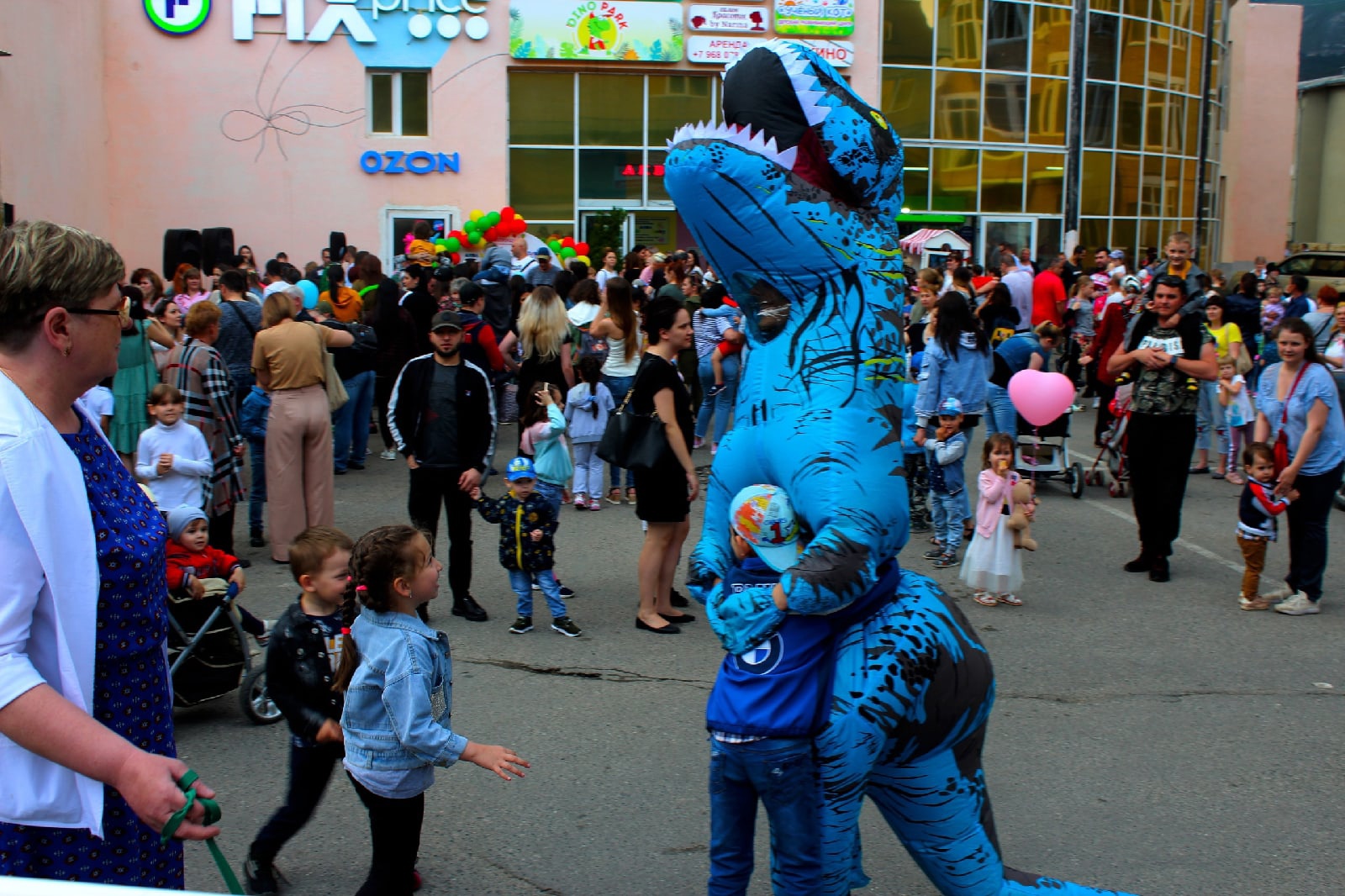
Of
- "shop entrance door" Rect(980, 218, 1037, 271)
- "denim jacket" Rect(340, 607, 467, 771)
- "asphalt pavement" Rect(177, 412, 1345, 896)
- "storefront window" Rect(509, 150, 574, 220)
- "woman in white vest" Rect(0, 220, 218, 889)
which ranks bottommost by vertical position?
"asphalt pavement" Rect(177, 412, 1345, 896)

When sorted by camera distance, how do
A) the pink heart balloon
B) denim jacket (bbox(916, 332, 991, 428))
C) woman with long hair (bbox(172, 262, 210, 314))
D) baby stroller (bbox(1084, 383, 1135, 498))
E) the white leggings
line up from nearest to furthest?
denim jacket (bbox(916, 332, 991, 428)) < the pink heart balloon < the white leggings < baby stroller (bbox(1084, 383, 1135, 498)) < woman with long hair (bbox(172, 262, 210, 314))

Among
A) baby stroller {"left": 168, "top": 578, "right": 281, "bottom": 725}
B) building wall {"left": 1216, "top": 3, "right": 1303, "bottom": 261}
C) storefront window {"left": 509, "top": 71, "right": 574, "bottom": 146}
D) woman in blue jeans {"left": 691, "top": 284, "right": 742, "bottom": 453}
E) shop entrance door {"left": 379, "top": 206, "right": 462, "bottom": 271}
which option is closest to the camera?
baby stroller {"left": 168, "top": 578, "right": 281, "bottom": 725}

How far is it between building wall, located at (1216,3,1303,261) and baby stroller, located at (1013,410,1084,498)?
103 ft

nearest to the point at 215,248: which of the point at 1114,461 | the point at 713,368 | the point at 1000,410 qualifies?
the point at 713,368

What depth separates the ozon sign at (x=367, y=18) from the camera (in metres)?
22.4

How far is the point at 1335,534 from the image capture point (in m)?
9.68

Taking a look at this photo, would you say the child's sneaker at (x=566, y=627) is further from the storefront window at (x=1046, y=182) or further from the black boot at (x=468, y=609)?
the storefront window at (x=1046, y=182)

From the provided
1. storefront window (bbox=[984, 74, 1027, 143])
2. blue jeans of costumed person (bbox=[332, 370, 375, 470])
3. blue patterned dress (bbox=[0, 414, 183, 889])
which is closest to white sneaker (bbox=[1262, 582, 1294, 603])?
blue patterned dress (bbox=[0, 414, 183, 889])

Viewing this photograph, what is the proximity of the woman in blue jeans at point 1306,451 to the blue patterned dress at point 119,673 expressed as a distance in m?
6.79

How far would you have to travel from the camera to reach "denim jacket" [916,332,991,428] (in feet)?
28.8

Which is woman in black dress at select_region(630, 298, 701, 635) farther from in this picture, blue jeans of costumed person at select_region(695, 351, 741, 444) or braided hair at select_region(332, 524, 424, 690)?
blue jeans of costumed person at select_region(695, 351, 741, 444)

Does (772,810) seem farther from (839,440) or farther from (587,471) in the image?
(587,471)

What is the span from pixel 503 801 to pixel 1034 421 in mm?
6560

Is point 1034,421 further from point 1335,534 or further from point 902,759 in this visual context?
point 902,759
